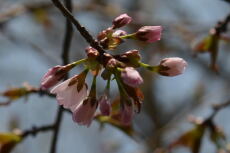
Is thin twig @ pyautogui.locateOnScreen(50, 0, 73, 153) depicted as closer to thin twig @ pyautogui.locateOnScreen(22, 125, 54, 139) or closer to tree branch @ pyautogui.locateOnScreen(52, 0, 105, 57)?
thin twig @ pyautogui.locateOnScreen(22, 125, 54, 139)

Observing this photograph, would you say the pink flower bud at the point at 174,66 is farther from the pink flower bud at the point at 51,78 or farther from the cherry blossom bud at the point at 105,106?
the pink flower bud at the point at 51,78

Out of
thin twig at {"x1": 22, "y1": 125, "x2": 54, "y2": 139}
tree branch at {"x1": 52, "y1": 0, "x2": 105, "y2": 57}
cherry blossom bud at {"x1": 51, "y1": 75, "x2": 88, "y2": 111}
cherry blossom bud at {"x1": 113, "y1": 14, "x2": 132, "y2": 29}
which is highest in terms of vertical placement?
tree branch at {"x1": 52, "y1": 0, "x2": 105, "y2": 57}

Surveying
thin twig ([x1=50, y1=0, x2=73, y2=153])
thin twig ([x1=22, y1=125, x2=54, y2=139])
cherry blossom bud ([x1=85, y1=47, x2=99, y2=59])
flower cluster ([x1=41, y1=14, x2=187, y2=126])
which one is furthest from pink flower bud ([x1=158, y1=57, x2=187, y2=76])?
thin twig ([x1=22, y1=125, x2=54, y2=139])

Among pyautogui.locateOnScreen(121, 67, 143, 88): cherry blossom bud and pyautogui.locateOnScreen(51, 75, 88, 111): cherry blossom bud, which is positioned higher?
pyautogui.locateOnScreen(121, 67, 143, 88): cherry blossom bud

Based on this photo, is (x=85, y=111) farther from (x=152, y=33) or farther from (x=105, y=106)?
(x=152, y=33)

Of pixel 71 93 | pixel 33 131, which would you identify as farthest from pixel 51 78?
pixel 33 131

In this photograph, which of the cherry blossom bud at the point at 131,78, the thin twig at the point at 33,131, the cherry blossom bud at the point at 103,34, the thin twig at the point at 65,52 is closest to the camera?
the cherry blossom bud at the point at 131,78

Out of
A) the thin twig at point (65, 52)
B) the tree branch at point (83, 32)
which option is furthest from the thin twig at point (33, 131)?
the tree branch at point (83, 32)
